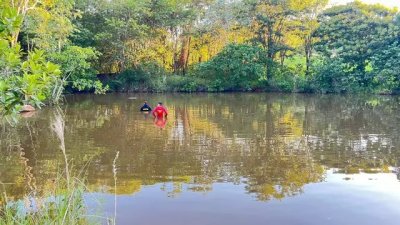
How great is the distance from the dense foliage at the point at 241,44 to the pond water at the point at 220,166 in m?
12.5

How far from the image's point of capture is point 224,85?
31.4 m

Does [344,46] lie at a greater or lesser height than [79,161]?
greater

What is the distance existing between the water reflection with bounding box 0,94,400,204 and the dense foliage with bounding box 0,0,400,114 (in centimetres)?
1087

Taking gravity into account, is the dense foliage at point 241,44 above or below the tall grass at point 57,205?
above

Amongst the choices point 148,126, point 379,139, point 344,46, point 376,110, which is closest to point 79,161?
point 148,126

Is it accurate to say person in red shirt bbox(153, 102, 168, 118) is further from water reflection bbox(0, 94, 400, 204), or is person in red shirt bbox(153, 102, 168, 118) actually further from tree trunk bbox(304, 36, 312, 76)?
tree trunk bbox(304, 36, 312, 76)

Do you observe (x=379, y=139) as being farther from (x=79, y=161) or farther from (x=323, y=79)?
(x=323, y=79)

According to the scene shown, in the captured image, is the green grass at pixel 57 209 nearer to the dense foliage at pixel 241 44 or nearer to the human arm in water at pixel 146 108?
the human arm in water at pixel 146 108

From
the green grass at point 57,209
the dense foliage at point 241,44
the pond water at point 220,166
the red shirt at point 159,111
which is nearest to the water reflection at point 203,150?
the pond water at point 220,166

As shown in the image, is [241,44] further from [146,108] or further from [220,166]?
[220,166]

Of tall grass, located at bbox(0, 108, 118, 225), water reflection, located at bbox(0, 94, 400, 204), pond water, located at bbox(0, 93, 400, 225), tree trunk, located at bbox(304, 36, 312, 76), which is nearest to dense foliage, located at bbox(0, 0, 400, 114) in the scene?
tree trunk, located at bbox(304, 36, 312, 76)

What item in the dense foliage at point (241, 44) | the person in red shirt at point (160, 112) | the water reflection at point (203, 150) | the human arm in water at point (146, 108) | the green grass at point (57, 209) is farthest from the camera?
the dense foliage at point (241, 44)

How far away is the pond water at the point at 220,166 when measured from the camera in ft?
20.1

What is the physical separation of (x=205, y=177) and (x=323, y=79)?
2281 centimetres
